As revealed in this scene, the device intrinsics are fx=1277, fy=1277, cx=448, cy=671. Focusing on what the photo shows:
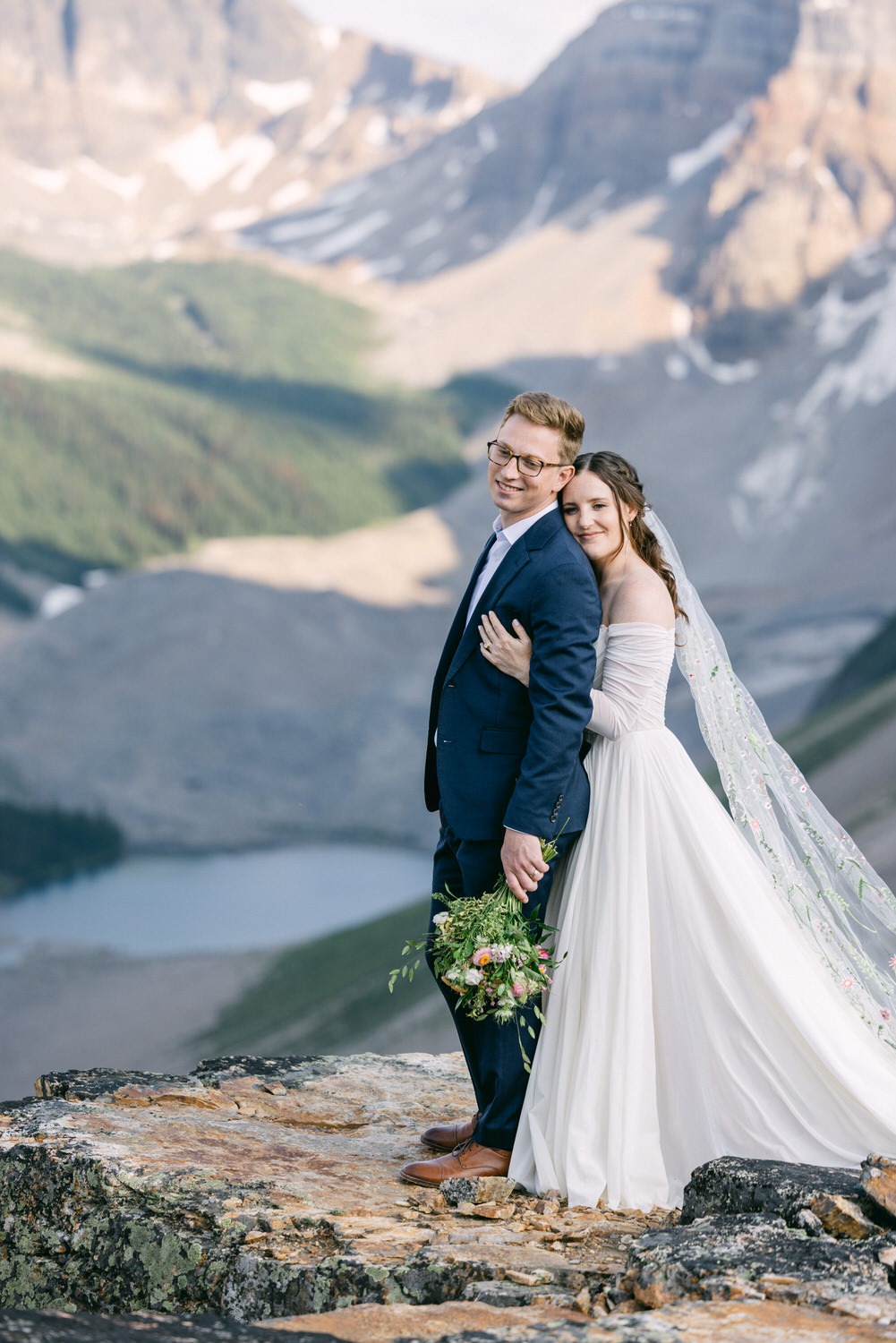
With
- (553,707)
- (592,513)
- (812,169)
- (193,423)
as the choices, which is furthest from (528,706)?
(812,169)

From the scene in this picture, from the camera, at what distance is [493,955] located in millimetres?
3545

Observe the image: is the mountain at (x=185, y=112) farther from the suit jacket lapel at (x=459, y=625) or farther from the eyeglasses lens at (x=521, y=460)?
the eyeglasses lens at (x=521, y=460)

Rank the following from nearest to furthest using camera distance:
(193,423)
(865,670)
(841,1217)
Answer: (841,1217), (865,670), (193,423)

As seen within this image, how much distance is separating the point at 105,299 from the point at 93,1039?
7750 centimetres

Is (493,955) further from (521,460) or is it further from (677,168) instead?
(677,168)

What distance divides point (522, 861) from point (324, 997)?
19.2 meters

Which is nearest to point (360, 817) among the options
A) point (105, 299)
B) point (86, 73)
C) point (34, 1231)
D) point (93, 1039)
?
point (93, 1039)

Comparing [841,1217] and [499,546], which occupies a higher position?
[499,546]

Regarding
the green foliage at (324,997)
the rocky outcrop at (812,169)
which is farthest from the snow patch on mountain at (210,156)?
the green foliage at (324,997)

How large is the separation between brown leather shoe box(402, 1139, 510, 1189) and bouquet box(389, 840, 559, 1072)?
12.4 inches

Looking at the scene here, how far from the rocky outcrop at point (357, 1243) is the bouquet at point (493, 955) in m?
0.53

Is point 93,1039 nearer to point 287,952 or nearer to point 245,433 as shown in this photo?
point 287,952

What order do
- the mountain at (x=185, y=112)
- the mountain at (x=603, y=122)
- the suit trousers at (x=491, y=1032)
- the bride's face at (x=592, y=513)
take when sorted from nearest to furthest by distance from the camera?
the suit trousers at (x=491, y=1032) < the bride's face at (x=592, y=513) < the mountain at (x=603, y=122) < the mountain at (x=185, y=112)

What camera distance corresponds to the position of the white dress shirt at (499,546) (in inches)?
148
